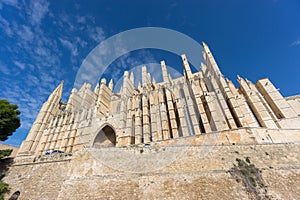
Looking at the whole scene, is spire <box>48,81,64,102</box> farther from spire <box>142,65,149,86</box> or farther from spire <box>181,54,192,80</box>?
spire <box>181,54,192,80</box>

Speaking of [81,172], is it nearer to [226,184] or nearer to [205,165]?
[205,165]

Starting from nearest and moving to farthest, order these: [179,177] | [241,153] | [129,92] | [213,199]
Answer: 1. [213,199]
2. [179,177]
3. [241,153]
4. [129,92]

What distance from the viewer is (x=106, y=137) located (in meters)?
21.6

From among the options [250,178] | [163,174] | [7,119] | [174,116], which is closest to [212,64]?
[174,116]

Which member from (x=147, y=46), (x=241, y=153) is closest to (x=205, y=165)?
(x=241, y=153)

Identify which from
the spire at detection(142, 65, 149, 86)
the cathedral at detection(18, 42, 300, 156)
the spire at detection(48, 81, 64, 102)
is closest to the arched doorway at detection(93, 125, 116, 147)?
the cathedral at detection(18, 42, 300, 156)

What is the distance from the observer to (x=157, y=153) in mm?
10156

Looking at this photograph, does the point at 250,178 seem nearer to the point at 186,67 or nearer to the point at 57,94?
the point at 186,67

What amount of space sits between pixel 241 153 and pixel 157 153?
539cm

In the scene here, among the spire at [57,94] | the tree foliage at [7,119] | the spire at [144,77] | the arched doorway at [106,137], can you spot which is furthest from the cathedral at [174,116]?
the tree foliage at [7,119]

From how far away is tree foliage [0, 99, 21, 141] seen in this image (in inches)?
590

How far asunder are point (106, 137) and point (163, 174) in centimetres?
1461

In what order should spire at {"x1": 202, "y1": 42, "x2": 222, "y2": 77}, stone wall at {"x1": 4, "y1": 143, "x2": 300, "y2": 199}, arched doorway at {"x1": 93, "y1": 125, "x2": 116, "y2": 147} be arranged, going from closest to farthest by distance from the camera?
stone wall at {"x1": 4, "y1": 143, "x2": 300, "y2": 199} < spire at {"x1": 202, "y1": 42, "x2": 222, "y2": 77} < arched doorway at {"x1": 93, "y1": 125, "x2": 116, "y2": 147}

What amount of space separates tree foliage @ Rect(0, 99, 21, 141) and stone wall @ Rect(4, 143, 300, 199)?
6.48 m
